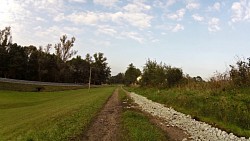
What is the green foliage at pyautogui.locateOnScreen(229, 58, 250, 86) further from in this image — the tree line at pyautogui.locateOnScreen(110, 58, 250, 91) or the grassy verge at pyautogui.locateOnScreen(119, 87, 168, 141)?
the grassy verge at pyautogui.locateOnScreen(119, 87, 168, 141)

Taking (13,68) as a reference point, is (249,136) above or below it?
below

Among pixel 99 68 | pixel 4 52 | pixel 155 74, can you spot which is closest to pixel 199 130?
pixel 155 74

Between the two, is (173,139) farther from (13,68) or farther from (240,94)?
(13,68)

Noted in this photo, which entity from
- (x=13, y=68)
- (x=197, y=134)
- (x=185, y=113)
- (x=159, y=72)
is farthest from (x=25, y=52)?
(x=197, y=134)

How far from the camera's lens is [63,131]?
1399 cm

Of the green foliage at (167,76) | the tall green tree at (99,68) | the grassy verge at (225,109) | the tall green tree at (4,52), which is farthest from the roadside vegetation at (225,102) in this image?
the tall green tree at (99,68)

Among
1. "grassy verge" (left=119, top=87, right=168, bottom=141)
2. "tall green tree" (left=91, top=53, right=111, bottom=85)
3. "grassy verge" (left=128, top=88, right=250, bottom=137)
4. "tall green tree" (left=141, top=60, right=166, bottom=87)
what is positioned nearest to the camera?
"grassy verge" (left=119, top=87, right=168, bottom=141)

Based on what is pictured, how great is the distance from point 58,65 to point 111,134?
364 ft

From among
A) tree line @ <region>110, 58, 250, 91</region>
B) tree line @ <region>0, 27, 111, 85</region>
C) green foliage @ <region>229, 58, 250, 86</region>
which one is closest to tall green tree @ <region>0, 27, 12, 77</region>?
tree line @ <region>0, 27, 111, 85</region>

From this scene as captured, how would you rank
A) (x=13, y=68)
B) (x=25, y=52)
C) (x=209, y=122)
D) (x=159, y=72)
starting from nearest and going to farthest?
1. (x=209, y=122)
2. (x=159, y=72)
3. (x=13, y=68)
4. (x=25, y=52)

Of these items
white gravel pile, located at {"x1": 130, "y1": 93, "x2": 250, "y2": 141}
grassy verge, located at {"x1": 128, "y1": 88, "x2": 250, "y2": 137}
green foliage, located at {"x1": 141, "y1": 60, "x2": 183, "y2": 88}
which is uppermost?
green foliage, located at {"x1": 141, "y1": 60, "x2": 183, "y2": 88}

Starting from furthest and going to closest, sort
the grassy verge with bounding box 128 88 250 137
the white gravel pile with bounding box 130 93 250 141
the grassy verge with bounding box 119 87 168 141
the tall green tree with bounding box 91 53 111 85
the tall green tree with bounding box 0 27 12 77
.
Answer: the tall green tree with bounding box 91 53 111 85
the tall green tree with bounding box 0 27 12 77
the grassy verge with bounding box 128 88 250 137
the white gravel pile with bounding box 130 93 250 141
the grassy verge with bounding box 119 87 168 141

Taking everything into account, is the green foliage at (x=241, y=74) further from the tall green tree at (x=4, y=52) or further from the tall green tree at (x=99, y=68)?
the tall green tree at (x=99, y=68)

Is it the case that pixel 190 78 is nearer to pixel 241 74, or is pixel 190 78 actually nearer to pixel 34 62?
pixel 241 74
